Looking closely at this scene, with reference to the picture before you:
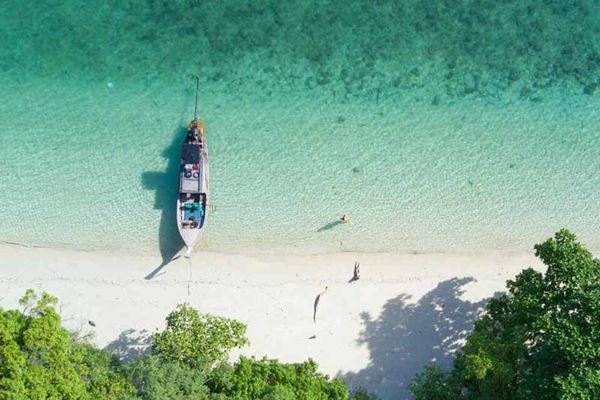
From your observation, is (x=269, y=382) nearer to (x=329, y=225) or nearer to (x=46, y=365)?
(x=329, y=225)

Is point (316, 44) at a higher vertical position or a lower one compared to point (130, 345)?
higher

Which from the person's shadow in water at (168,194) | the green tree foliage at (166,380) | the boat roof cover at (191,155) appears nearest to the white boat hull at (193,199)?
the boat roof cover at (191,155)

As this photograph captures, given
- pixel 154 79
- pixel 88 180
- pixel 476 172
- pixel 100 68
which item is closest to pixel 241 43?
pixel 154 79

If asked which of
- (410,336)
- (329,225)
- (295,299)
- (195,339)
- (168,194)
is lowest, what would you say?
(195,339)

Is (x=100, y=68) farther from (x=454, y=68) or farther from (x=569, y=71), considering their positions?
(x=569, y=71)

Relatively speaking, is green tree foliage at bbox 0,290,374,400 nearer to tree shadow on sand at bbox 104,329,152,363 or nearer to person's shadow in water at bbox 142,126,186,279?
tree shadow on sand at bbox 104,329,152,363

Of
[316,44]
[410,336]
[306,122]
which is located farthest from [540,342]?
[316,44]

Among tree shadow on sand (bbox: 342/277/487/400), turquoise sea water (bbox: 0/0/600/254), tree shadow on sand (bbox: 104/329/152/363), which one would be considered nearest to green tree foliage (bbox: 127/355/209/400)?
tree shadow on sand (bbox: 104/329/152/363)
